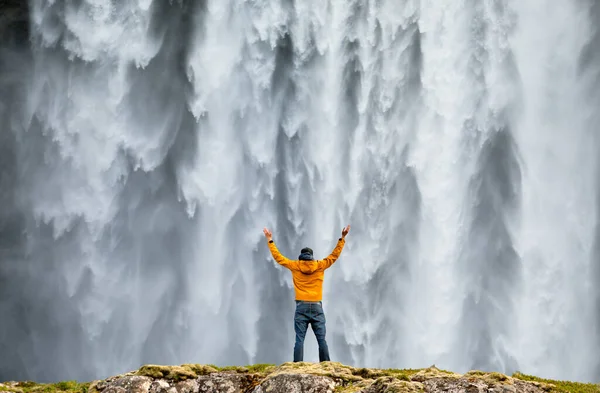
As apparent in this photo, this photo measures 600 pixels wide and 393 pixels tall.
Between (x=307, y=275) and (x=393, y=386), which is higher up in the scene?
(x=307, y=275)

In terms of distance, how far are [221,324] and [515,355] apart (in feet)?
47.7

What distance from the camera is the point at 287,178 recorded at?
4256 cm

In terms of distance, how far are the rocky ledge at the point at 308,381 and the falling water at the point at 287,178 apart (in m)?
24.1

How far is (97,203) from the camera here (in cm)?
4325

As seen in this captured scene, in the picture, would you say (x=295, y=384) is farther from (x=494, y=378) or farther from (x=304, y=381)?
(x=494, y=378)

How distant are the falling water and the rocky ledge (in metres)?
24.1

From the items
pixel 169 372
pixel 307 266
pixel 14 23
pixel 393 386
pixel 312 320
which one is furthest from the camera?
pixel 14 23

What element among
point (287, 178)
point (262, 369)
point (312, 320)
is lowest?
point (262, 369)

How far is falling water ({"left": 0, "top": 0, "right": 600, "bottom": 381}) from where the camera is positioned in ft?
129

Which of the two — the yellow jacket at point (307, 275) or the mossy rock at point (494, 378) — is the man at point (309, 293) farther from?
the mossy rock at point (494, 378)

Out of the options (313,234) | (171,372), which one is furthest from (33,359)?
(171,372)

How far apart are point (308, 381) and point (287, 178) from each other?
29318 millimetres

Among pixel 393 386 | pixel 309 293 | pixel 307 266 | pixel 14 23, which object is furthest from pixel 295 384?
pixel 14 23

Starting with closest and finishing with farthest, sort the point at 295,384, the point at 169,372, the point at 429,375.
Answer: the point at 295,384, the point at 429,375, the point at 169,372
